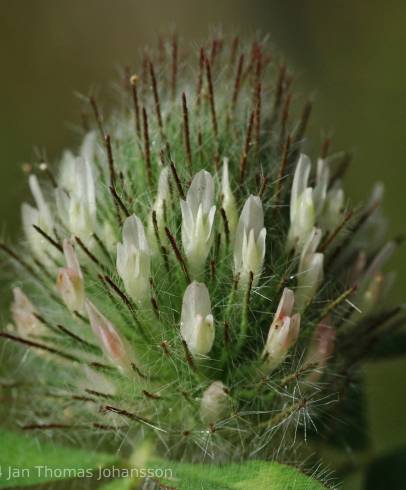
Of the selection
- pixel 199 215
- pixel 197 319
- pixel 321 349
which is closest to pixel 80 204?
pixel 199 215

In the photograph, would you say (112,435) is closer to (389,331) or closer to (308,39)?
(389,331)

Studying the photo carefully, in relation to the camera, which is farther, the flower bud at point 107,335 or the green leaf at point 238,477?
the flower bud at point 107,335

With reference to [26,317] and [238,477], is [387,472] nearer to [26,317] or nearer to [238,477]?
[238,477]

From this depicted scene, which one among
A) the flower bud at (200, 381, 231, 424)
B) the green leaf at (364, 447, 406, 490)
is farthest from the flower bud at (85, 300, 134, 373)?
the green leaf at (364, 447, 406, 490)

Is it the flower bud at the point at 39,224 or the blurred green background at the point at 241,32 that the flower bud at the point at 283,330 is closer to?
the flower bud at the point at 39,224

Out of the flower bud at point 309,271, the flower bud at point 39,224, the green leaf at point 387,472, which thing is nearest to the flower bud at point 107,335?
the flower bud at point 39,224

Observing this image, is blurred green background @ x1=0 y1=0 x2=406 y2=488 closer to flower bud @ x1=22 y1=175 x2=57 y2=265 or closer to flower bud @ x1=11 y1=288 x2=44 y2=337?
flower bud @ x1=22 y1=175 x2=57 y2=265
